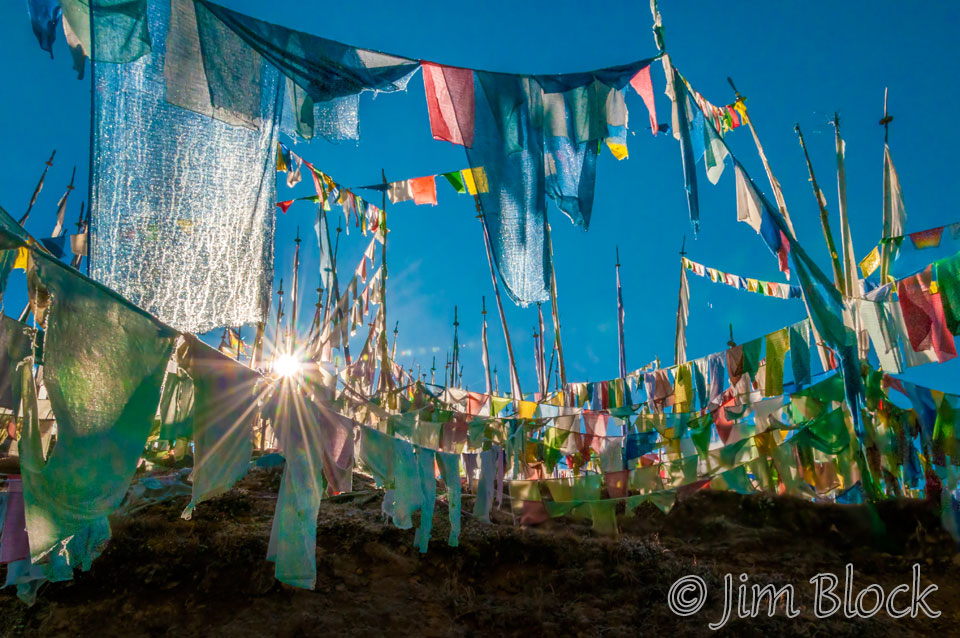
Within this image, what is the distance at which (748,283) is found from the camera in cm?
1247

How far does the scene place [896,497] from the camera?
350 inches

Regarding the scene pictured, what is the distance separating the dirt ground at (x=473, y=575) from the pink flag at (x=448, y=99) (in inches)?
221

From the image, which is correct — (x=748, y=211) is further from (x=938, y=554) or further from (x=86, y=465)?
(x=86, y=465)

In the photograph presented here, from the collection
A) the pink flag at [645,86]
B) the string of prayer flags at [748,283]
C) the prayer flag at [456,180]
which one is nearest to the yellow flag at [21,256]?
the pink flag at [645,86]

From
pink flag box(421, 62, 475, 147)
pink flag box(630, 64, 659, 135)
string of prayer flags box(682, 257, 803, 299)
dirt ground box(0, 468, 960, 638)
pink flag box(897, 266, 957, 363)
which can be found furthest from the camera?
string of prayer flags box(682, 257, 803, 299)

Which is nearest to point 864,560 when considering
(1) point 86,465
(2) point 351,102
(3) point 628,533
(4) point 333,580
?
(3) point 628,533

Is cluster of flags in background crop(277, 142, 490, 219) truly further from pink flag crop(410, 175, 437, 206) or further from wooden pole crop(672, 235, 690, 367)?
wooden pole crop(672, 235, 690, 367)

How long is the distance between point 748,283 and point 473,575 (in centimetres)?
780

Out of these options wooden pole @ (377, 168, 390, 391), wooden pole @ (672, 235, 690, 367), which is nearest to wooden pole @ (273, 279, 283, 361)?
wooden pole @ (377, 168, 390, 391)

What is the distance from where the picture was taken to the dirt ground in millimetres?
7426

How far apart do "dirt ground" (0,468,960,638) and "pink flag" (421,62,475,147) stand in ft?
18.4

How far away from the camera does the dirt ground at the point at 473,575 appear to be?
743 centimetres

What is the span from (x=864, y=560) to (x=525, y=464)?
500cm

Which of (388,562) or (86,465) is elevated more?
(86,465)
